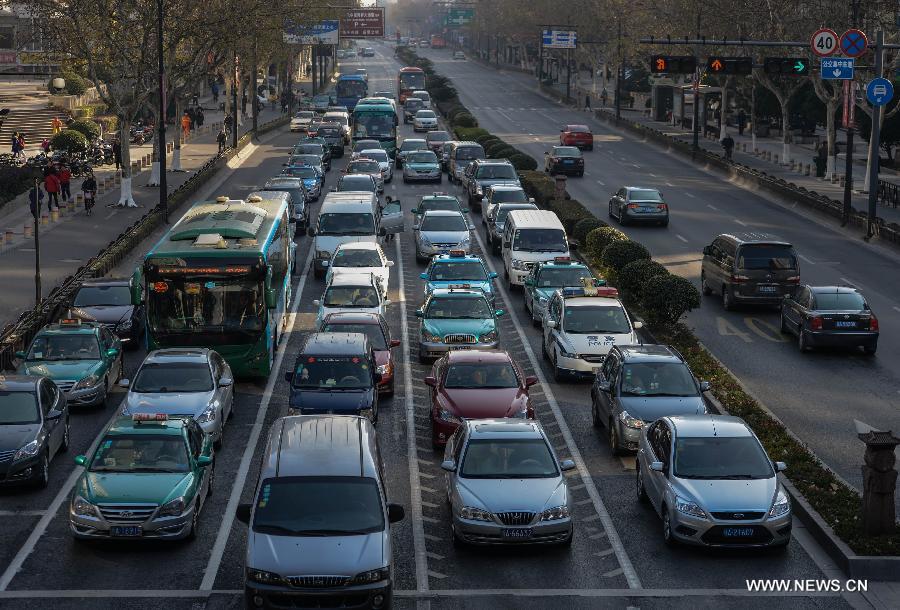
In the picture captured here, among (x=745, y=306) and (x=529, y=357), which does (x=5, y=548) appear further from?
(x=745, y=306)

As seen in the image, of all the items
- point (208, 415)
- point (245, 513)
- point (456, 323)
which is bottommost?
point (208, 415)

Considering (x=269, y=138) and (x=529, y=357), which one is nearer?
(x=529, y=357)

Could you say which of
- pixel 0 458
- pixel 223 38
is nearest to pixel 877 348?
pixel 0 458

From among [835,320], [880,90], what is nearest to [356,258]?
[835,320]

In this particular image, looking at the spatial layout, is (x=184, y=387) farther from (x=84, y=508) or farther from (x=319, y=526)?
(x=319, y=526)

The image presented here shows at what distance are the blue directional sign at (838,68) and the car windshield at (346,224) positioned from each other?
16.9 meters

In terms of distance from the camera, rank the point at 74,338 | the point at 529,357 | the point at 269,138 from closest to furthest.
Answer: the point at 74,338, the point at 529,357, the point at 269,138

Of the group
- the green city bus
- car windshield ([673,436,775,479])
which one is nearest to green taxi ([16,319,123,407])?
the green city bus

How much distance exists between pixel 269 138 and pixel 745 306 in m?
58.4

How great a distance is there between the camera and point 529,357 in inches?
1238

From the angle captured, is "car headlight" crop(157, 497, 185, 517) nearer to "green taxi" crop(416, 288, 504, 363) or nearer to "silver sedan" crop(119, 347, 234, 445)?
"silver sedan" crop(119, 347, 234, 445)

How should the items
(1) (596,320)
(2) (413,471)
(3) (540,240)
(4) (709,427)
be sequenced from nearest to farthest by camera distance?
(4) (709,427)
(2) (413,471)
(1) (596,320)
(3) (540,240)

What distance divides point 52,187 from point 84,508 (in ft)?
121

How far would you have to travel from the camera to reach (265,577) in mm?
15547
